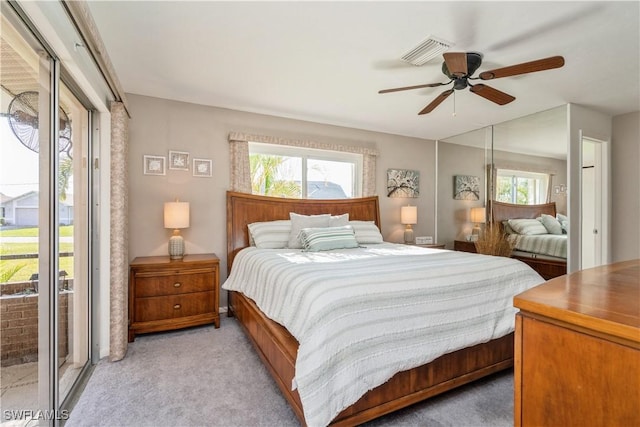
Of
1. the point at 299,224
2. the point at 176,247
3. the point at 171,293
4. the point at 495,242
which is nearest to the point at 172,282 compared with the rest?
the point at 171,293

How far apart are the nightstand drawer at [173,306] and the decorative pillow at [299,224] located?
0.99 meters

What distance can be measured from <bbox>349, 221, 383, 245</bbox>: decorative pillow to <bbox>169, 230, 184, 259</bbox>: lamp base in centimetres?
196

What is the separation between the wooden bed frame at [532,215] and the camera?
366 centimetres

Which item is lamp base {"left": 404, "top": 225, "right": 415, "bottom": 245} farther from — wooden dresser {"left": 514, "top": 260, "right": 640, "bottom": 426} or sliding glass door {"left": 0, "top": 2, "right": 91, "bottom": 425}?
sliding glass door {"left": 0, "top": 2, "right": 91, "bottom": 425}

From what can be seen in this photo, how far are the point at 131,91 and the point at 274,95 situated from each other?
1.52m

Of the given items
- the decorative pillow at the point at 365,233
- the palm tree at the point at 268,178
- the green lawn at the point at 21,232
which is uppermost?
the palm tree at the point at 268,178

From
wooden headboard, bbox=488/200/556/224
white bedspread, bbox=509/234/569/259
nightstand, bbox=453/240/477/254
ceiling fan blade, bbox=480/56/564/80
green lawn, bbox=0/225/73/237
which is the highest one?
ceiling fan blade, bbox=480/56/564/80

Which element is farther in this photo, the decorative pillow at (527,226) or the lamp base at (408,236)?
the lamp base at (408,236)

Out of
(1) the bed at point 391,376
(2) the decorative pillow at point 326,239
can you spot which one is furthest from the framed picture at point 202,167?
(2) the decorative pillow at point 326,239

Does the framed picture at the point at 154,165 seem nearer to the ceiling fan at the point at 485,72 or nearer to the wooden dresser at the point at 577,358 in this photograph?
the ceiling fan at the point at 485,72

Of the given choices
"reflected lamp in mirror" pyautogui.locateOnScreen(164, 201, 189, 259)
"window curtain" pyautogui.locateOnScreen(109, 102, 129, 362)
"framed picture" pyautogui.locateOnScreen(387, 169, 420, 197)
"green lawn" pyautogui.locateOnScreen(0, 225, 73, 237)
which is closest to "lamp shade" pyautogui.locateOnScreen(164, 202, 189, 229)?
"reflected lamp in mirror" pyautogui.locateOnScreen(164, 201, 189, 259)

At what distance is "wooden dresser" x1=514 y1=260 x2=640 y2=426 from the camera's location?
1.73 feet

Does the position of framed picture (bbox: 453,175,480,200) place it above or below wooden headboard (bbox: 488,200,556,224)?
above

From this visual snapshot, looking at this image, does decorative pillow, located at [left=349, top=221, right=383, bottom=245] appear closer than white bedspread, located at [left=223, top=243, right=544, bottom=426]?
No
